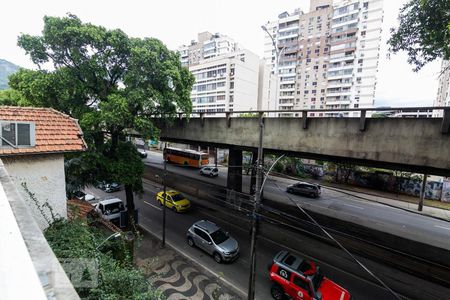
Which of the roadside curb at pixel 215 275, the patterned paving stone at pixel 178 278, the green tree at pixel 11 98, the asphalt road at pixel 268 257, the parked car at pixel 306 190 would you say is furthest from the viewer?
the parked car at pixel 306 190

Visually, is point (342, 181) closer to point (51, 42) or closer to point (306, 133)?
point (306, 133)

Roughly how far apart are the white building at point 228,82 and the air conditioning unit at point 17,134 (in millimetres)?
43340

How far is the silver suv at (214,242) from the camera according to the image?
36.9ft

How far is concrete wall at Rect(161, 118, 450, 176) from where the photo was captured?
7.32 meters

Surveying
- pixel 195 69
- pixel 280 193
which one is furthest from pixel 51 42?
pixel 195 69

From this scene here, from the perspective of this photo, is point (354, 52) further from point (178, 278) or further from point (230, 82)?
point (178, 278)

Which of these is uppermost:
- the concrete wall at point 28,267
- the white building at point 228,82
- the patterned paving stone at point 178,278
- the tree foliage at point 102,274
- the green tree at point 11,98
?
the white building at point 228,82

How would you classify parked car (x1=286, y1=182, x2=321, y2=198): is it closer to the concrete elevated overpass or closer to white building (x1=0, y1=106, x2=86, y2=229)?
the concrete elevated overpass

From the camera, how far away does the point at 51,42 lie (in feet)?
33.3

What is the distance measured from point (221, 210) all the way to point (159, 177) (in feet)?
37.9

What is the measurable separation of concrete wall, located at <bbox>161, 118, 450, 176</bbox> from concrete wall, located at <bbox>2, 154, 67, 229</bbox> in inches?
314

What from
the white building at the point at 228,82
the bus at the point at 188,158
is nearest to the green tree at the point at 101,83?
the bus at the point at 188,158

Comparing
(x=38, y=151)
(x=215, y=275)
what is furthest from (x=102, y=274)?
(x=215, y=275)

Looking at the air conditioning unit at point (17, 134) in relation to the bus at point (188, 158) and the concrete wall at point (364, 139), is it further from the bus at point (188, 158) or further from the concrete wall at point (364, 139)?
the bus at point (188, 158)
